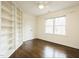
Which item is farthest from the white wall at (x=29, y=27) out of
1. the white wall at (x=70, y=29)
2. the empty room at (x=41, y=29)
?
the white wall at (x=70, y=29)

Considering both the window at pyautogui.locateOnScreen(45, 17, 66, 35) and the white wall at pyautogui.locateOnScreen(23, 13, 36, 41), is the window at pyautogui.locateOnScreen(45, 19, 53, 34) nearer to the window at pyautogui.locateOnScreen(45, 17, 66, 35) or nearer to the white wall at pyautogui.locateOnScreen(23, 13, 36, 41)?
the window at pyautogui.locateOnScreen(45, 17, 66, 35)

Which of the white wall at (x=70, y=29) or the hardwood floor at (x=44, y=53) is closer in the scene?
the hardwood floor at (x=44, y=53)

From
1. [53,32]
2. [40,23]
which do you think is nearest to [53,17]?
[53,32]

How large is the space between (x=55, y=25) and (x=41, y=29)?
1.82m

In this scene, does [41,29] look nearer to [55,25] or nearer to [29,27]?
[29,27]

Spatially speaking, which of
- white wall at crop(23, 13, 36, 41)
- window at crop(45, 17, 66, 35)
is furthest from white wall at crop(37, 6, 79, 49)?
white wall at crop(23, 13, 36, 41)

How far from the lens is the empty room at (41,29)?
3.09m

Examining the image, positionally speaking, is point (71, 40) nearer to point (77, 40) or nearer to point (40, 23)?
point (77, 40)

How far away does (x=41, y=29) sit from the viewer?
282 inches

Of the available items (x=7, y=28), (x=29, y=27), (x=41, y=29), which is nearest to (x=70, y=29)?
(x=41, y=29)

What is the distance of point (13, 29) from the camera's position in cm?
362

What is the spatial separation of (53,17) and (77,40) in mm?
2460

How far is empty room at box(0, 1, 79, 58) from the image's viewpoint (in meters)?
3.09

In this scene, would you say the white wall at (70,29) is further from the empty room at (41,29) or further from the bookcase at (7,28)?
the bookcase at (7,28)
